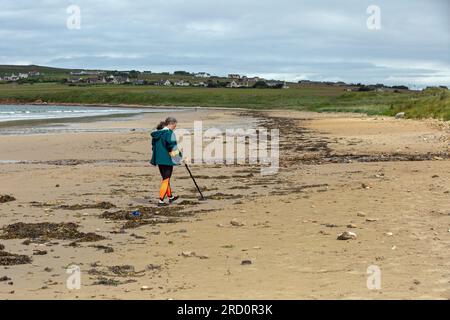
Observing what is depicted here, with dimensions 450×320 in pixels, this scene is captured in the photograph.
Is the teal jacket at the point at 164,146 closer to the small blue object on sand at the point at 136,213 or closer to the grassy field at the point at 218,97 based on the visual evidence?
the small blue object on sand at the point at 136,213

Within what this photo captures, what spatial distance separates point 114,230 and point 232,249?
2.34 meters

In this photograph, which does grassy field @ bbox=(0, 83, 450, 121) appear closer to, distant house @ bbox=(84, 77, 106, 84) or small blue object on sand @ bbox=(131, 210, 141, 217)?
distant house @ bbox=(84, 77, 106, 84)

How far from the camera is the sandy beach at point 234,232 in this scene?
6059 millimetres

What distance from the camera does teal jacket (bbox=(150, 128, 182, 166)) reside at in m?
11.6

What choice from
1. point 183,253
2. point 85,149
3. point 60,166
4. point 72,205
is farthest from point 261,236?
point 85,149

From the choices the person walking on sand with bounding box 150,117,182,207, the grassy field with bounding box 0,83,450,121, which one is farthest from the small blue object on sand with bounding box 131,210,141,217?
the grassy field with bounding box 0,83,450,121

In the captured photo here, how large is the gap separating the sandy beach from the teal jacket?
2.76 ft

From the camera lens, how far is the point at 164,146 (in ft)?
38.3

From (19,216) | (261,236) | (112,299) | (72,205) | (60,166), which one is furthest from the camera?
(60,166)

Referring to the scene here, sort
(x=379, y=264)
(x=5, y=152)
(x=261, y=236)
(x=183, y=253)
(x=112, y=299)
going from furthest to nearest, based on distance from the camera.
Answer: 1. (x=5, y=152)
2. (x=261, y=236)
3. (x=183, y=253)
4. (x=379, y=264)
5. (x=112, y=299)

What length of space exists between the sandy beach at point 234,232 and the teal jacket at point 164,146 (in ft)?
2.76

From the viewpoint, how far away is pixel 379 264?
650 cm

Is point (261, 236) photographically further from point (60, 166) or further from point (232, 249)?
point (60, 166)

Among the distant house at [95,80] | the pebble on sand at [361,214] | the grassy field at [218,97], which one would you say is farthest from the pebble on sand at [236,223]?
the distant house at [95,80]
